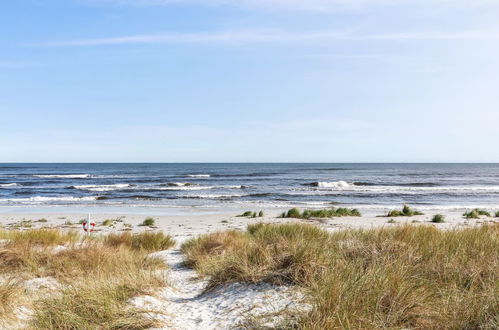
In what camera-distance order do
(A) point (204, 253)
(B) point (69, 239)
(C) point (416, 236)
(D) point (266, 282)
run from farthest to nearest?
(B) point (69, 239)
(A) point (204, 253)
(C) point (416, 236)
(D) point (266, 282)

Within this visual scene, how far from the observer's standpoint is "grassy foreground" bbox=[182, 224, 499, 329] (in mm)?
3881

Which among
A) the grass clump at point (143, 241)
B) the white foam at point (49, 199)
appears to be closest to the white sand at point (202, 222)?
the grass clump at point (143, 241)

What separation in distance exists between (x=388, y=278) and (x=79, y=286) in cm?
401

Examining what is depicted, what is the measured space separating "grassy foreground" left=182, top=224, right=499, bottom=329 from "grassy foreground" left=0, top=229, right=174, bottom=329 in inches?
49.4

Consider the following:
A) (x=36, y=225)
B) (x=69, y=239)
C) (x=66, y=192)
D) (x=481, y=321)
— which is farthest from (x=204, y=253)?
(x=66, y=192)

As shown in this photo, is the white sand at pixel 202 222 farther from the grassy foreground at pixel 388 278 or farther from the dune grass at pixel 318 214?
the grassy foreground at pixel 388 278

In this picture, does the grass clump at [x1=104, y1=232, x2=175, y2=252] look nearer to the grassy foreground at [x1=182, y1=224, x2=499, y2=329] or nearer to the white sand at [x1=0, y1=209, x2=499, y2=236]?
the grassy foreground at [x1=182, y1=224, x2=499, y2=329]

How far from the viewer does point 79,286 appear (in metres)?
5.29

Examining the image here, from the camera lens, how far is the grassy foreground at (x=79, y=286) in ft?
14.5

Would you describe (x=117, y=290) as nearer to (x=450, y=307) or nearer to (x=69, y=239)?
(x=450, y=307)

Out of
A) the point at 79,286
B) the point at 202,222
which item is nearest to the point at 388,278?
the point at 79,286

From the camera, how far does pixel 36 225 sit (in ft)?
61.1

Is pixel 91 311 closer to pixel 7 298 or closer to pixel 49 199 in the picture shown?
pixel 7 298

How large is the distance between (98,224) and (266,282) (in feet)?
49.9
